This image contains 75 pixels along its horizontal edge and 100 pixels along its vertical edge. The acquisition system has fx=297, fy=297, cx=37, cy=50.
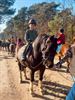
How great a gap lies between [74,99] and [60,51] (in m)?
11.7

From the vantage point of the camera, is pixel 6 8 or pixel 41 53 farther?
pixel 6 8

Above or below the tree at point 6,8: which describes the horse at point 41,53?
below

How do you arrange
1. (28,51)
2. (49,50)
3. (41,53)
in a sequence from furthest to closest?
(28,51)
(41,53)
(49,50)

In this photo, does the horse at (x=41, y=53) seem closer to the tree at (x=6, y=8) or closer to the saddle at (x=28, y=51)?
the saddle at (x=28, y=51)

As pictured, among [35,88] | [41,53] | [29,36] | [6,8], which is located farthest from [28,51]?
[6,8]

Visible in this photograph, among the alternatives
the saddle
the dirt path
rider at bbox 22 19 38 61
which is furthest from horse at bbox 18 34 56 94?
the dirt path

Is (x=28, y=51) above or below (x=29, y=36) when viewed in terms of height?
below

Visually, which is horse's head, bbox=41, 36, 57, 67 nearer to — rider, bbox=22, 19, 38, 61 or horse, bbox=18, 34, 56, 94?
horse, bbox=18, 34, 56, 94

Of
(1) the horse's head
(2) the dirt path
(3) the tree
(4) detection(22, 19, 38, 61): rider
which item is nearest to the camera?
(1) the horse's head

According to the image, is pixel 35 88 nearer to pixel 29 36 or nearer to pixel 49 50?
pixel 29 36

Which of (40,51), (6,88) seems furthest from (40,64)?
(6,88)

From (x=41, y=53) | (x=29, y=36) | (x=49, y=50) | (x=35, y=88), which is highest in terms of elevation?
(x=29, y=36)

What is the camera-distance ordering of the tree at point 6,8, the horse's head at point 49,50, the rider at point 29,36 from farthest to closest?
the tree at point 6,8 → the rider at point 29,36 → the horse's head at point 49,50

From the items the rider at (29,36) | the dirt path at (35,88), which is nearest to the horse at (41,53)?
the rider at (29,36)
